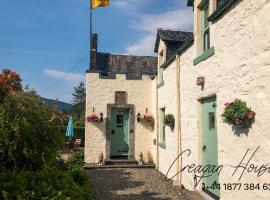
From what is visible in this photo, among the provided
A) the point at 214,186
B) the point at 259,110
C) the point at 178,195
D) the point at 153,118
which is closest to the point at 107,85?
the point at 153,118

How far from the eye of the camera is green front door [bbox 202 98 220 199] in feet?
21.0

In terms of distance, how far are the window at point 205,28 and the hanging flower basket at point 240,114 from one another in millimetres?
2619

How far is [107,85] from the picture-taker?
44.7ft

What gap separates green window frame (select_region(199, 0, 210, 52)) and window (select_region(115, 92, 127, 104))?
22.4 feet

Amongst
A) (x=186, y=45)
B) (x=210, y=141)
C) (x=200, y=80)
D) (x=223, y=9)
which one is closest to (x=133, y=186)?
(x=210, y=141)

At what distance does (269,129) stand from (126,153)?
33.0 feet

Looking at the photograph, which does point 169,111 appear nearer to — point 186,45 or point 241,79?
point 186,45

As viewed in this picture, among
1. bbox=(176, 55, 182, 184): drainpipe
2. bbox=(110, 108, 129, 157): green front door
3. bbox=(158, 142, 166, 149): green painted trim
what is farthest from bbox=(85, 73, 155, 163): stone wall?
bbox=(176, 55, 182, 184): drainpipe

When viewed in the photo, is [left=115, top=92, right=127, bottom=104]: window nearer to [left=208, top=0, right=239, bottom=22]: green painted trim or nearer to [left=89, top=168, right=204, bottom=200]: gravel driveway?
[left=89, top=168, right=204, bottom=200]: gravel driveway

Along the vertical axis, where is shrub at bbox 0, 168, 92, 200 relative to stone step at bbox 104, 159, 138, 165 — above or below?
above

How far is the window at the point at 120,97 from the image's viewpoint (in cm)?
1362

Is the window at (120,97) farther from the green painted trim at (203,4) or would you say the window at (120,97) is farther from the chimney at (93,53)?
the green painted trim at (203,4)

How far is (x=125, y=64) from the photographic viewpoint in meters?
16.6

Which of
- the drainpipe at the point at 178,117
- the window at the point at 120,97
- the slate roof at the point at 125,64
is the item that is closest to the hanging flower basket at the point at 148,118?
the window at the point at 120,97
